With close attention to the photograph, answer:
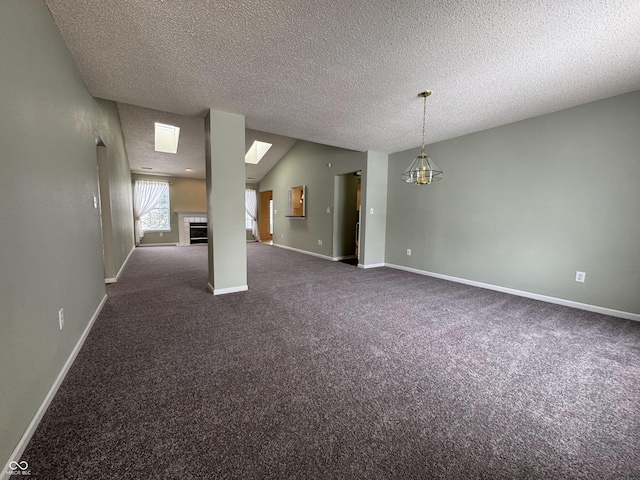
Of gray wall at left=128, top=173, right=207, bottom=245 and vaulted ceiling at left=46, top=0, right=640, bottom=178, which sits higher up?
vaulted ceiling at left=46, top=0, right=640, bottom=178

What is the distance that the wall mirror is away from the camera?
22.8ft

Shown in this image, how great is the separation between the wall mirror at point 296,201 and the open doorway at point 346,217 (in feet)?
4.19

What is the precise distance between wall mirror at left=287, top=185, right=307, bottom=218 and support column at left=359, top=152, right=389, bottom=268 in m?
2.24

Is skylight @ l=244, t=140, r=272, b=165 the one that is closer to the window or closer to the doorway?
the doorway

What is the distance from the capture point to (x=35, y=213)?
1.33 m

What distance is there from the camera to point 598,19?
5.39 feet

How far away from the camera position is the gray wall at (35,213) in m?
1.07

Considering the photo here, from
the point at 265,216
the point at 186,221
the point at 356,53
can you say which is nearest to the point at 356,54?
the point at 356,53

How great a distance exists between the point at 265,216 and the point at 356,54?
820 centimetres

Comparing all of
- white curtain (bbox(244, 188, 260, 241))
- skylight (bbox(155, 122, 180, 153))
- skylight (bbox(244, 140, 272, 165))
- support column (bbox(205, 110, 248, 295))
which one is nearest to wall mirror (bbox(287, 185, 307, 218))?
skylight (bbox(244, 140, 272, 165))

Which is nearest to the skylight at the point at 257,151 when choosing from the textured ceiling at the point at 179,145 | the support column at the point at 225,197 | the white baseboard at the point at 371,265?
the textured ceiling at the point at 179,145

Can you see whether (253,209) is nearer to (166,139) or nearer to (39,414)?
(166,139)

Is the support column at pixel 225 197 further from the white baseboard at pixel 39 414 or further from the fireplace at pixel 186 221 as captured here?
the fireplace at pixel 186 221

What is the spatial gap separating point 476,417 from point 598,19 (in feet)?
8.39
